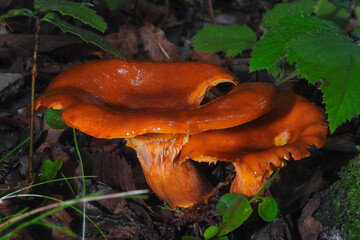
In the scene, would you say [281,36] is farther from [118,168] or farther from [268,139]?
[118,168]

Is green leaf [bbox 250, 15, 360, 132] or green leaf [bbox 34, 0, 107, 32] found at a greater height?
green leaf [bbox 34, 0, 107, 32]

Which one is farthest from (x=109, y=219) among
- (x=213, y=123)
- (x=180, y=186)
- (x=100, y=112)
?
(x=213, y=123)

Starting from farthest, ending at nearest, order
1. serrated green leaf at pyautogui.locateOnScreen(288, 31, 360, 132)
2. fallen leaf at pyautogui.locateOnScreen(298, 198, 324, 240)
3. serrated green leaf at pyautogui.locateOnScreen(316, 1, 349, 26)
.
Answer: serrated green leaf at pyautogui.locateOnScreen(316, 1, 349, 26) < fallen leaf at pyautogui.locateOnScreen(298, 198, 324, 240) < serrated green leaf at pyautogui.locateOnScreen(288, 31, 360, 132)

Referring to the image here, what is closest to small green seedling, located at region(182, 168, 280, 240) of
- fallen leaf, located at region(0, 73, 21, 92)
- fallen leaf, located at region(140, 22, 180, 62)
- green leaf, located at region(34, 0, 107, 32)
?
green leaf, located at region(34, 0, 107, 32)

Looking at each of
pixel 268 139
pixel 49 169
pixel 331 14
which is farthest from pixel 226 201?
pixel 331 14

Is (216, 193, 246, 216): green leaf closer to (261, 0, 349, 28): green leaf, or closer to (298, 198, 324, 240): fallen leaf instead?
(298, 198, 324, 240): fallen leaf

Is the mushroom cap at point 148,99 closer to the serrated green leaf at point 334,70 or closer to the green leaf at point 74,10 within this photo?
the serrated green leaf at point 334,70

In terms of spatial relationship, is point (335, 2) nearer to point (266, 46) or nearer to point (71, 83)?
point (266, 46)
